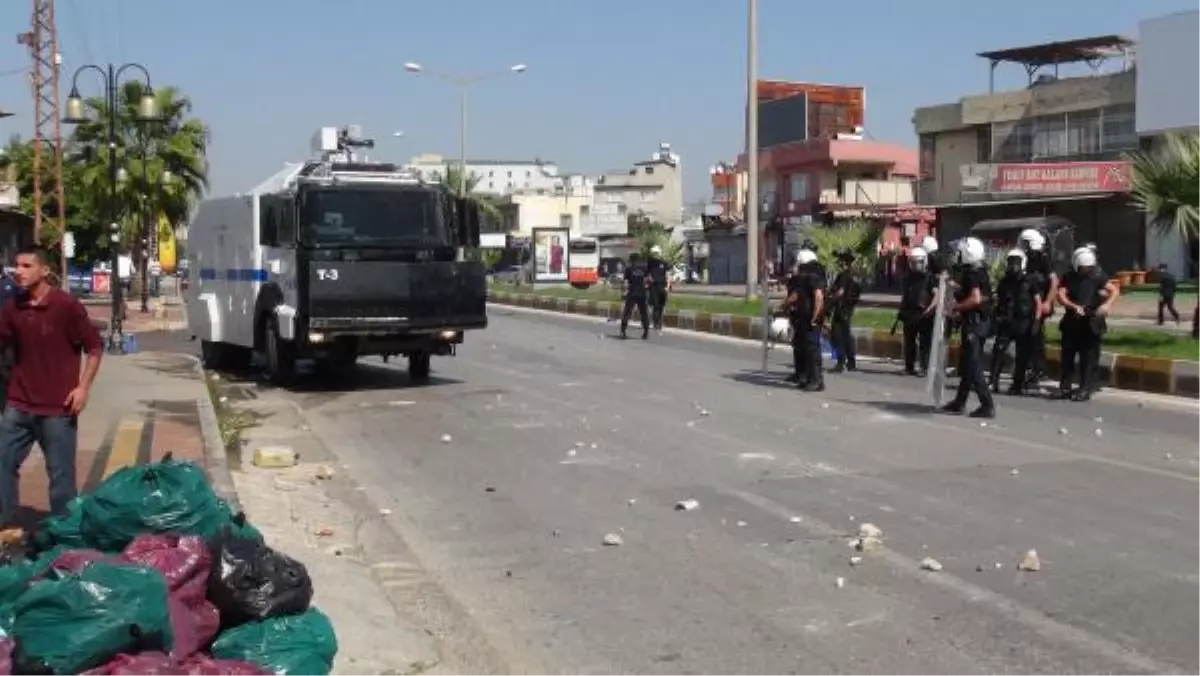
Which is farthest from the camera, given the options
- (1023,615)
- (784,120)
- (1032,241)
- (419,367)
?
(784,120)

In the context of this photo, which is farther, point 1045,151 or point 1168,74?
point 1045,151

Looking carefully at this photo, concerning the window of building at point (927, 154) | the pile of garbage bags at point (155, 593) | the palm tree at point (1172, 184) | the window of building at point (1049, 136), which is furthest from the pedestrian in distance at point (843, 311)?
the window of building at point (927, 154)

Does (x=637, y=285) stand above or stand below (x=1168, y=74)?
below

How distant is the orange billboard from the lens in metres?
72.6

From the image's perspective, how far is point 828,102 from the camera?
75.6 meters

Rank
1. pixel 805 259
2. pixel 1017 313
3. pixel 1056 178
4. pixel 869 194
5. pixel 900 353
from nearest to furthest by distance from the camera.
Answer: pixel 1017 313
pixel 805 259
pixel 900 353
pixel 1056 178
pixel 869 194

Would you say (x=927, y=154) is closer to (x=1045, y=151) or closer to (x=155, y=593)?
(x=1045, y=151)

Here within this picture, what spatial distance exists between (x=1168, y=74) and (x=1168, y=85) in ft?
1.12

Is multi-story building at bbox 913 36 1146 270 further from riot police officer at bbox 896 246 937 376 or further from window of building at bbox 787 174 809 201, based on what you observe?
riot police officer at bbox 896 246 937 376

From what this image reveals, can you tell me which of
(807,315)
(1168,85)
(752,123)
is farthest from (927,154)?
(807,315)

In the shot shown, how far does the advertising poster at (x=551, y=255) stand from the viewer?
62938 millimetres

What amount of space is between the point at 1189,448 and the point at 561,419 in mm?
6004

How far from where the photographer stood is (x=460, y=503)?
9.30 m

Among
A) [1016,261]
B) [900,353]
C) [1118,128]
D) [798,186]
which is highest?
[1118,128]
